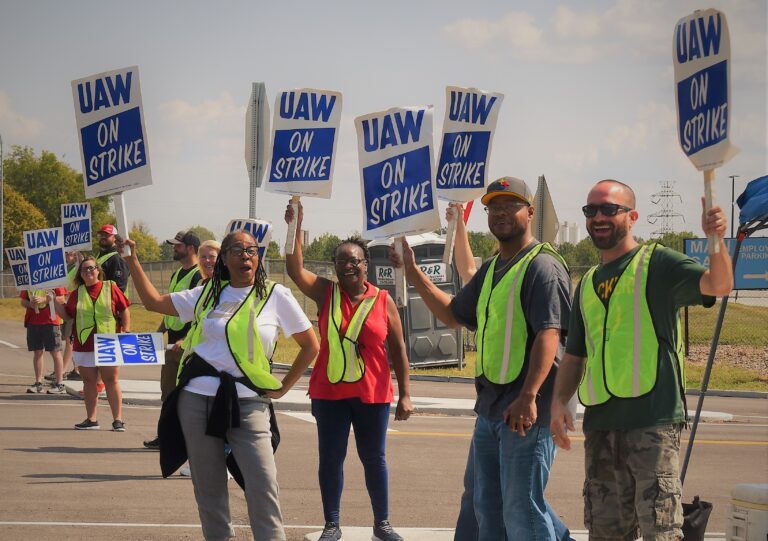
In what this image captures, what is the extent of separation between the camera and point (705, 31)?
16.6 ft

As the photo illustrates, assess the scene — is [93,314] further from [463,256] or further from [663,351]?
[663,351]

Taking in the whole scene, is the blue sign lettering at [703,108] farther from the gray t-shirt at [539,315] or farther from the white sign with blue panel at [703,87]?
the gray t-shirt at [539,315]

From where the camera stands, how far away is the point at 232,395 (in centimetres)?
561

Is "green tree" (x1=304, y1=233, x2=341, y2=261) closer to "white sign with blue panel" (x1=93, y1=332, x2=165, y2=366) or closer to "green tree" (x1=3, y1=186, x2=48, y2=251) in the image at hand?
"green tree" (x1=3, y1=186, x2=48, y2=251)

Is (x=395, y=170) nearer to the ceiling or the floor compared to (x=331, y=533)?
nearer to the ceiling

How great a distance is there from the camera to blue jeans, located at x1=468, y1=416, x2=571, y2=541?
200 inches

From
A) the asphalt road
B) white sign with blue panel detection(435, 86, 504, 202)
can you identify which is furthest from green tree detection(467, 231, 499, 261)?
white sign with blue panel detection(435, 86, 504, 202)

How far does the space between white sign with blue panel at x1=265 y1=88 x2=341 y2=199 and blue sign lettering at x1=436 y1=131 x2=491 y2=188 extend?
0.82m

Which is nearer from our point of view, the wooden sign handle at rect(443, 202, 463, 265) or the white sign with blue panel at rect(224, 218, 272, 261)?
the wooden sign handle at rect(443, 202, 463, 265)

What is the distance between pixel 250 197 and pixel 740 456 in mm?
6355

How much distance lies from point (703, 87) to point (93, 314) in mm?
8307

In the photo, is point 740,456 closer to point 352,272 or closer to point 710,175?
point 352,272

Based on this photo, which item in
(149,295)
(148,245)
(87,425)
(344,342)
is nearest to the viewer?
(149,295)

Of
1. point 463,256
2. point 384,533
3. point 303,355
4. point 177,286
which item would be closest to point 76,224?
point 177,286
